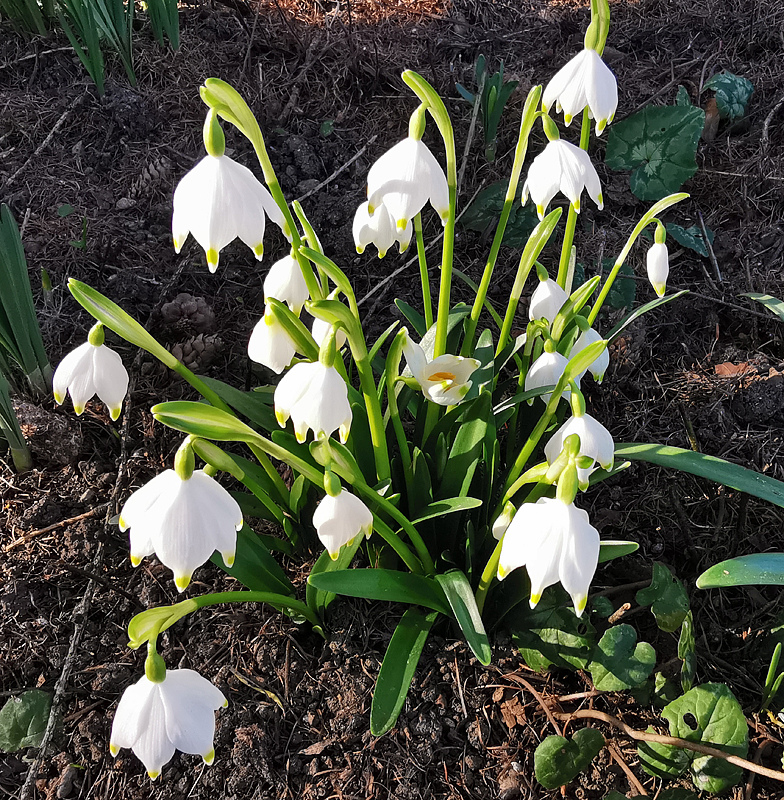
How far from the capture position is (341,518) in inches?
38.3

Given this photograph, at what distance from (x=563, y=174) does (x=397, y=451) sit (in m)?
0.68

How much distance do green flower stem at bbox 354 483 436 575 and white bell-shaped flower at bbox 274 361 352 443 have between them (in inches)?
5.8

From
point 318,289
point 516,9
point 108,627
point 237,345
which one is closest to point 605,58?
point 516,9

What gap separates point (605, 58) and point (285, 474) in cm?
209

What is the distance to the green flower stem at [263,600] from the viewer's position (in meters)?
1.00

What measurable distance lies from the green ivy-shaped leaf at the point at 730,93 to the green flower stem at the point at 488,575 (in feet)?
6.46

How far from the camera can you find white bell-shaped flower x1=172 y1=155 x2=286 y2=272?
941mm

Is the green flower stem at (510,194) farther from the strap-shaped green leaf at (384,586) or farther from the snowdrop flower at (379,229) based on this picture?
the strap-shaped green leaf at (384,586)

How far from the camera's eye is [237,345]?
74.0 inches

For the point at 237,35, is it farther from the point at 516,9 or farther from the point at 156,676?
the point at 156,676

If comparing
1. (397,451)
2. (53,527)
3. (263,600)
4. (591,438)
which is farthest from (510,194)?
(53,527)

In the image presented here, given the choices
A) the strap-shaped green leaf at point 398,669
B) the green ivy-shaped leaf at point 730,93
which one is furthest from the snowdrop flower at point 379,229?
the green ivy-shaped leaf at point 730,93

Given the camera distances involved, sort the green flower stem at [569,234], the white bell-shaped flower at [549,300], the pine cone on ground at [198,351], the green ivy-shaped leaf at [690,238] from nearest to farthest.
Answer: the green flower stem at [569,234], the white bell-shaped flower at [549,300], the pine cone on ground at [198,351], the green ivy-shaped leaf at [690,238]

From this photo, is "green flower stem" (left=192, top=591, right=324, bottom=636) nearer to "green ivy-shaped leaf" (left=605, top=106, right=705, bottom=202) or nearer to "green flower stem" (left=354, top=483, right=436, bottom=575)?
"green flower stem" (left=354, top=483, right=436, bottom=575)
